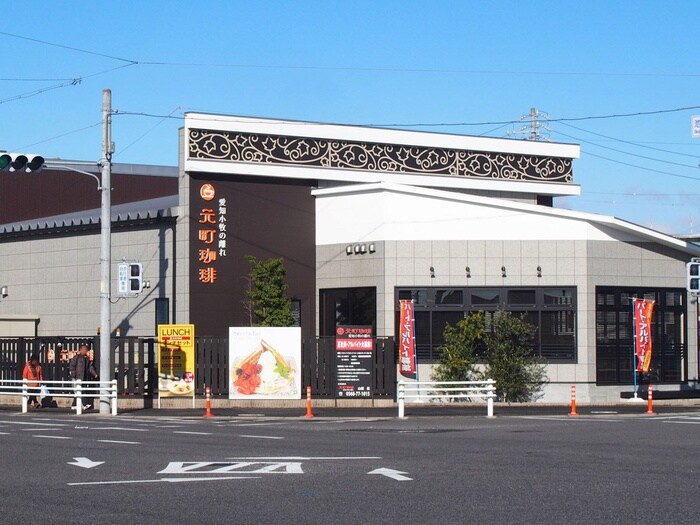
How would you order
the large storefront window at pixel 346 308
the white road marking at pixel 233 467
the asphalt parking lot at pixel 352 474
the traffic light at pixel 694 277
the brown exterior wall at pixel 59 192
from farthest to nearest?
the brown exterior wall at pixel 59 192
the large storefront window at pixel 346 308
the traffic light at pixel 694 277
the white road marking at pixel 233 467
the asphalt parking lot at pixel 352 474

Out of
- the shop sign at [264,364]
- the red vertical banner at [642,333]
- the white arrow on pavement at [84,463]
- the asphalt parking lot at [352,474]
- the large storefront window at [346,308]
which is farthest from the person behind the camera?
the large storefront window at [346,308]

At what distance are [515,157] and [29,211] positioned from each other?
24920 millimetres

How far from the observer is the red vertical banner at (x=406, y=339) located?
116ft

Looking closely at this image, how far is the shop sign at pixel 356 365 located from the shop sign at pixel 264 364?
4.62 feet

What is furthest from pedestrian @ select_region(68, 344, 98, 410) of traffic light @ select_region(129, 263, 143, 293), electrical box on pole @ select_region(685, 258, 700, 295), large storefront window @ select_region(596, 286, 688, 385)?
electrical box on pole @ select_region(685, 258, 700, 295)

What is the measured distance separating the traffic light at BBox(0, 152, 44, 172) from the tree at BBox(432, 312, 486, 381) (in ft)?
47.9

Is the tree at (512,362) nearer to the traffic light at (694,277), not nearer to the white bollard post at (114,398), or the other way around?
the traffic light at (694,277)

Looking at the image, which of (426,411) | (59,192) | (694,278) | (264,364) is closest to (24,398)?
(264,364)

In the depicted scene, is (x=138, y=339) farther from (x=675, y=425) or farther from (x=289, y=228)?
(x=675, y=425)

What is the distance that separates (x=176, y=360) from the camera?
3350cm

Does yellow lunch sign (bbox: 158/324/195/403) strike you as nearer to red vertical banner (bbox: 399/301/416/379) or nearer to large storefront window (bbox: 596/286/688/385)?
red vertical banner (bbox: 399/301/416/379)

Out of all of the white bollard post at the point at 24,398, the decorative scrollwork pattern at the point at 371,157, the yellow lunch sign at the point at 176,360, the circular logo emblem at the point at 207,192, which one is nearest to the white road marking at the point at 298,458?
the yellow lunch sign at the point at 176,360

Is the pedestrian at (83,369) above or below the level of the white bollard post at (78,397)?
above

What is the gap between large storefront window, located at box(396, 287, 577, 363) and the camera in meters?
36.4
